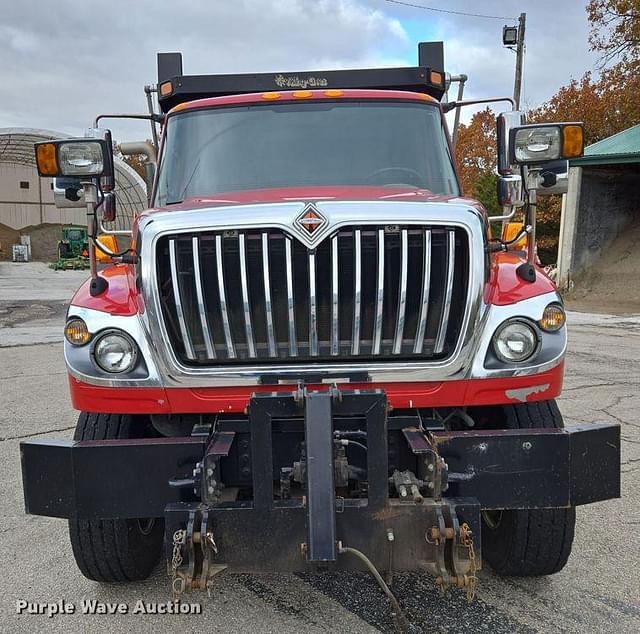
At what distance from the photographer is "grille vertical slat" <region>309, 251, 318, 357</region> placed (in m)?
2.69

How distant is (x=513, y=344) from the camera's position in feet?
9.09

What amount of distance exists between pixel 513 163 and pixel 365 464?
1.53m

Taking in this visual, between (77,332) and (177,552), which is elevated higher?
(77,332)

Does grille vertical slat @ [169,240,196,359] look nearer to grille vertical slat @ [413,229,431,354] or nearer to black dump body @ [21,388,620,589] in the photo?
black dump body @ [21,388,620,589]

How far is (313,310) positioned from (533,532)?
1460 mm

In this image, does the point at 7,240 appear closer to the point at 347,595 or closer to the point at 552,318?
the point at 347,595

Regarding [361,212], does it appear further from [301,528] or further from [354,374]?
[301,528]

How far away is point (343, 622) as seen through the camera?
294cm

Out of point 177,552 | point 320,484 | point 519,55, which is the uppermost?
point 519,55

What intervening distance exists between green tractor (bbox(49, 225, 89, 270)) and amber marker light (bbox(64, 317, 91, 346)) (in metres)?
34.6

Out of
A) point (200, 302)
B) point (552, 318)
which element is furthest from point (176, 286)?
point (552, 318)

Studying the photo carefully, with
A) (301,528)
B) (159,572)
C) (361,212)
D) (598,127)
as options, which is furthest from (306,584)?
(598,127)

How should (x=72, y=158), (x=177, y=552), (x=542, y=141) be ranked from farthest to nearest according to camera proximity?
(x=72, y=158), (x=542, y=141), (x=177, y=552)

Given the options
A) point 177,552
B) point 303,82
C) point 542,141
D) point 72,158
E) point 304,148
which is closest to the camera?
point 177,552
